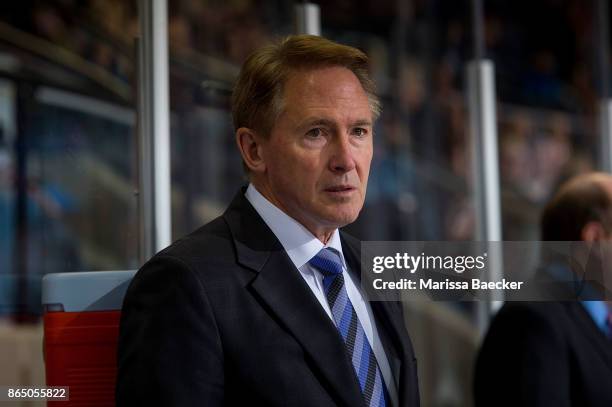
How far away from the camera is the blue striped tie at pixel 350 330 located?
1.30 metres

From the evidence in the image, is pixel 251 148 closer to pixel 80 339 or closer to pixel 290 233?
pixel 290 233

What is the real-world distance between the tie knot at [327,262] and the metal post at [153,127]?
1.29ft

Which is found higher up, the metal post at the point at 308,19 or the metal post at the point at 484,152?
the metal post at the point at 308,19

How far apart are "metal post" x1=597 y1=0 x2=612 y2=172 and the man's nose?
1867 millimetres

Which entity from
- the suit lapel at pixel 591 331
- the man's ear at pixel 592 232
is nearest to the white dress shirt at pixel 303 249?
the suit lapel at pixel 591 331

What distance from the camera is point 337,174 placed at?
1323mm

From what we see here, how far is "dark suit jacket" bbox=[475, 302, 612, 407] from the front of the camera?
1.63 m

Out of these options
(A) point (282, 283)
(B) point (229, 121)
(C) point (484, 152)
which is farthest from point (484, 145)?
(A) point (282, 283)

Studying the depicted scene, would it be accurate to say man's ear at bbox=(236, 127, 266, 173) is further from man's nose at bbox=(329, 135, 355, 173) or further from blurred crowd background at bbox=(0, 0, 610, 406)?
blurred crowd background at bbox=(0, 0, 610, 406)

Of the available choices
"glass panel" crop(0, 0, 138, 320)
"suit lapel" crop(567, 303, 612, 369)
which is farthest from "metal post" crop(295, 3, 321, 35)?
"suit lapel" crop(567, 303, 612, 369)

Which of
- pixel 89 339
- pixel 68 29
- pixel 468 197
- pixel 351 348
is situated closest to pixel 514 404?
pixel 351 348

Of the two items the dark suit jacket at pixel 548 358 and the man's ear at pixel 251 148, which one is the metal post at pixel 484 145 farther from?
the man's ear at pixel 251 148

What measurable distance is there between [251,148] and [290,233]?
0.46 ft

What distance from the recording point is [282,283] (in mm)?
1276
